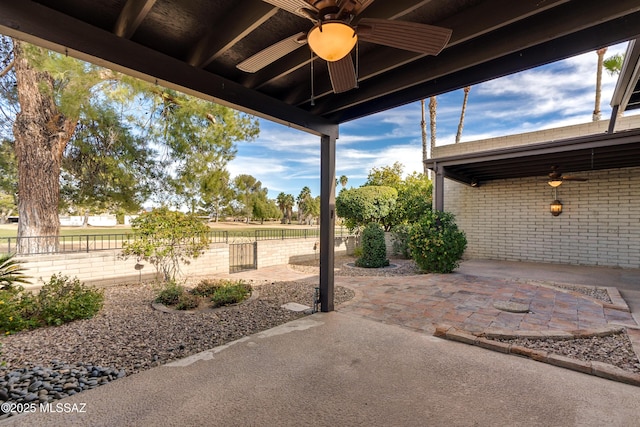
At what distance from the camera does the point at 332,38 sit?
1781mm

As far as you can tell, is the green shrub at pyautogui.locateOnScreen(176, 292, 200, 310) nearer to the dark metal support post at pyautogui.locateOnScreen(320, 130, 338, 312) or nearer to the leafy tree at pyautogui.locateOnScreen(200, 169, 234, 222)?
the dark metal support post at pyautogui.locateOnScreen(320, 130, 338, 312)

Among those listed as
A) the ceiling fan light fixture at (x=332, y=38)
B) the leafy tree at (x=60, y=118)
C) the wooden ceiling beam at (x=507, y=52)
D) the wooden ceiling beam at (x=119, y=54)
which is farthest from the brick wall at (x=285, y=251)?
the ceiling fan light fixture at (x=332, y=38)

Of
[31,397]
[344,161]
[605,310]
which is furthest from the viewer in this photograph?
[344,161]

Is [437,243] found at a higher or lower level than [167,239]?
lower

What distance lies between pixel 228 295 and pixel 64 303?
2105 millimetres

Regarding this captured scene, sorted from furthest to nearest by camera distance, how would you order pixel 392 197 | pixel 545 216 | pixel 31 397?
pixel 392 197
pixel 545 216
pixel 31 397

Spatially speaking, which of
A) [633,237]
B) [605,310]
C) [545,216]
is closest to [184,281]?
[605,310]

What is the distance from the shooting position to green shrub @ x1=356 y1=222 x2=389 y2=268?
333 inches

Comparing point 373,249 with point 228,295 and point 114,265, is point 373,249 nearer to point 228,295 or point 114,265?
point 228,295

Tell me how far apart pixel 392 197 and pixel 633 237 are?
642 cm

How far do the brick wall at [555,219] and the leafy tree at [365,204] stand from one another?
204cm

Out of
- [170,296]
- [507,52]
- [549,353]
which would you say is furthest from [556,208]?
[170,296]

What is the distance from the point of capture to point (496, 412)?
2045mm

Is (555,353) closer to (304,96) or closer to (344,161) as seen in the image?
(304,96)
